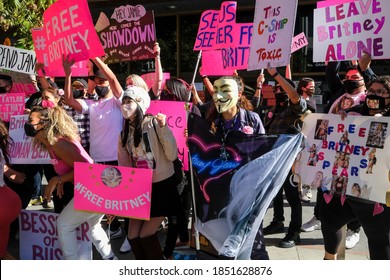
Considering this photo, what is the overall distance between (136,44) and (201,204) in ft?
9.77

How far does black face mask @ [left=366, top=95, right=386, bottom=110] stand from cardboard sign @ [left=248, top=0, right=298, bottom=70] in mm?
916

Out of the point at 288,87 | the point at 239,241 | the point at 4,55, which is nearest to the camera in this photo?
the point at 239,241

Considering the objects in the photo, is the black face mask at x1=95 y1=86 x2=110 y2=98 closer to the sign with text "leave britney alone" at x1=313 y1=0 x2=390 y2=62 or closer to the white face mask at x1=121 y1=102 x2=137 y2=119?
the white face mask at x1=121 y1=102 x2=137 y2=119

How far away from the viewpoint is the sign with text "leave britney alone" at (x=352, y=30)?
3.32 meters

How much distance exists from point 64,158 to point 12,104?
94.8 inches

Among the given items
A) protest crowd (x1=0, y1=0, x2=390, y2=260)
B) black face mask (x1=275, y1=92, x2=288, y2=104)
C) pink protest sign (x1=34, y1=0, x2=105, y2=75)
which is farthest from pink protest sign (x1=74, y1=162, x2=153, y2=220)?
black face mask (x1=275, y1=92, x2=288, y2=104)


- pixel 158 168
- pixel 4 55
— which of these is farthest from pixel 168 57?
pixel 158 168

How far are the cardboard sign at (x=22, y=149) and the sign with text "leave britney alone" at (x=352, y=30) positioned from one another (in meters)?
2.98

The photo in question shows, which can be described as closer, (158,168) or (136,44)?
(158,168)

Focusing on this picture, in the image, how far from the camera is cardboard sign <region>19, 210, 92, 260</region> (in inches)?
141

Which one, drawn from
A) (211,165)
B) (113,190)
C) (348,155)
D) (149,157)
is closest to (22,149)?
(113,190)

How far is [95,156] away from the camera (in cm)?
439

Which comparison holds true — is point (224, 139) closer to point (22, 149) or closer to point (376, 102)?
point (376, 102)

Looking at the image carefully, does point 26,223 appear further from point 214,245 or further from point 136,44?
point 136,44
